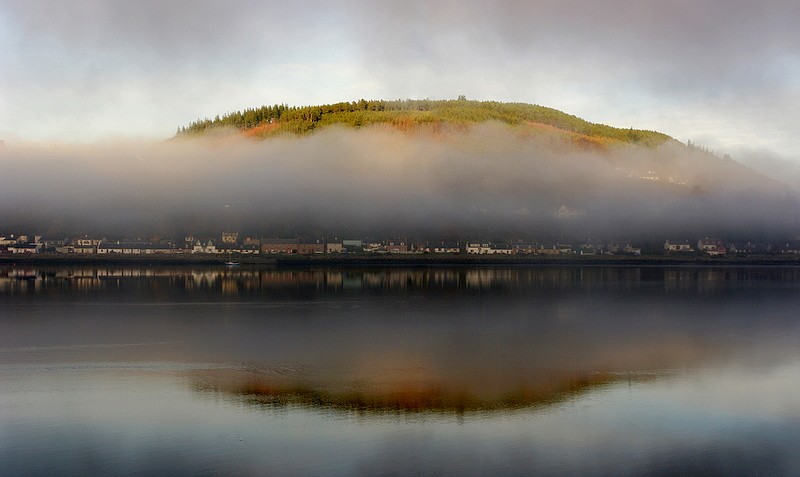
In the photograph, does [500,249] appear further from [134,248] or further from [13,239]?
[13,239]

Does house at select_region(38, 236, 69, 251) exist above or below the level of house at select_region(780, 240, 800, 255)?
above

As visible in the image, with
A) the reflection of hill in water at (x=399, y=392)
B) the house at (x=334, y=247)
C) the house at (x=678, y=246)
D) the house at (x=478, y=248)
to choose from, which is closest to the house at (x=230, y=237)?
the house at (x=334, y=247)

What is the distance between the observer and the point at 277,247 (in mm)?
76500

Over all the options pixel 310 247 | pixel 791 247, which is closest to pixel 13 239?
pixel 310 247

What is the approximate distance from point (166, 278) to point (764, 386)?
138 feet

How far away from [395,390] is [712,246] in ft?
261

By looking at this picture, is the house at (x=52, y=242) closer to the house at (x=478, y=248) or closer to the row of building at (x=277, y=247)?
the row of building at (x=277, y=247)

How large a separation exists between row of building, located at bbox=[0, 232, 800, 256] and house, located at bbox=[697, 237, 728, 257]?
849 cm

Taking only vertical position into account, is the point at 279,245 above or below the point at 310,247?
above

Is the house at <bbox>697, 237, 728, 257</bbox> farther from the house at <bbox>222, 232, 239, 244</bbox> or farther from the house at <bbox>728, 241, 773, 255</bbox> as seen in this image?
the house at <bbox>222, 232, 239, 244</bbox>

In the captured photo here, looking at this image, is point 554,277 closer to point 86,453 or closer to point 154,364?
point 154,364

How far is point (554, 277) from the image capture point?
55.1 meters

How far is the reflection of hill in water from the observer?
13398mm

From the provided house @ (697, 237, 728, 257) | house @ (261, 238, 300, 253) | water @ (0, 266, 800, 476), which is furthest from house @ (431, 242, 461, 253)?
water @ (0, 266, 800, 476)
